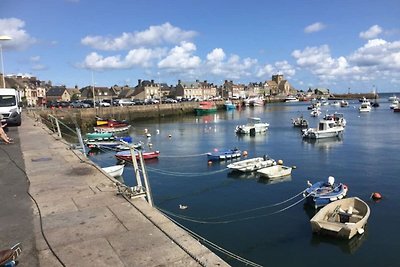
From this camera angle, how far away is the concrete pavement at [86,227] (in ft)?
19.9

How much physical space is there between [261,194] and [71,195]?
51.3 ft

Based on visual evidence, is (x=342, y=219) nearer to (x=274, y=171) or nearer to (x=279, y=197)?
(x=279, y=197)

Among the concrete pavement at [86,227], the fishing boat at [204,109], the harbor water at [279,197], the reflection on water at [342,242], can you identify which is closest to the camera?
the concrete pavement at [86,227]

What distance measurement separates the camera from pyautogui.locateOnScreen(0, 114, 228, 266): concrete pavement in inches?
239

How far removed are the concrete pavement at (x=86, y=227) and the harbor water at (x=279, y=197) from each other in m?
6.58

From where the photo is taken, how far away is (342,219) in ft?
54.7

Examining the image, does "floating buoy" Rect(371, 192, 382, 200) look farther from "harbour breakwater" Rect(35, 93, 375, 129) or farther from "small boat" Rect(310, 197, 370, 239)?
"harbour breakwater" Rect(35, 93, 375, 129)

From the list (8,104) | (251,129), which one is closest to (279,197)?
(8,104)

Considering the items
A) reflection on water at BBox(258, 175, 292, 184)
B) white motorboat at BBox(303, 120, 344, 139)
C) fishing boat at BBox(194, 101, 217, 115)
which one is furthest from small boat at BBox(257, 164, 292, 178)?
fishing boat at BBox(194, 101, 217, 115)

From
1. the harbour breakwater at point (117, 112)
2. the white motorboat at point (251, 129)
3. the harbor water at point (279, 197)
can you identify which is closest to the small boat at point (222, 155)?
the harbor water at point (279, 197)

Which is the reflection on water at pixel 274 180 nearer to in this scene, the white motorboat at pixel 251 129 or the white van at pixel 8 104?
the white van at pixel 8 104

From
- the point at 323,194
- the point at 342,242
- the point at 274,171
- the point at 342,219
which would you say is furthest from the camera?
the point at 274,171

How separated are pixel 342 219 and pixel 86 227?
43.3 ft

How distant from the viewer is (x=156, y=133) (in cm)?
5862
